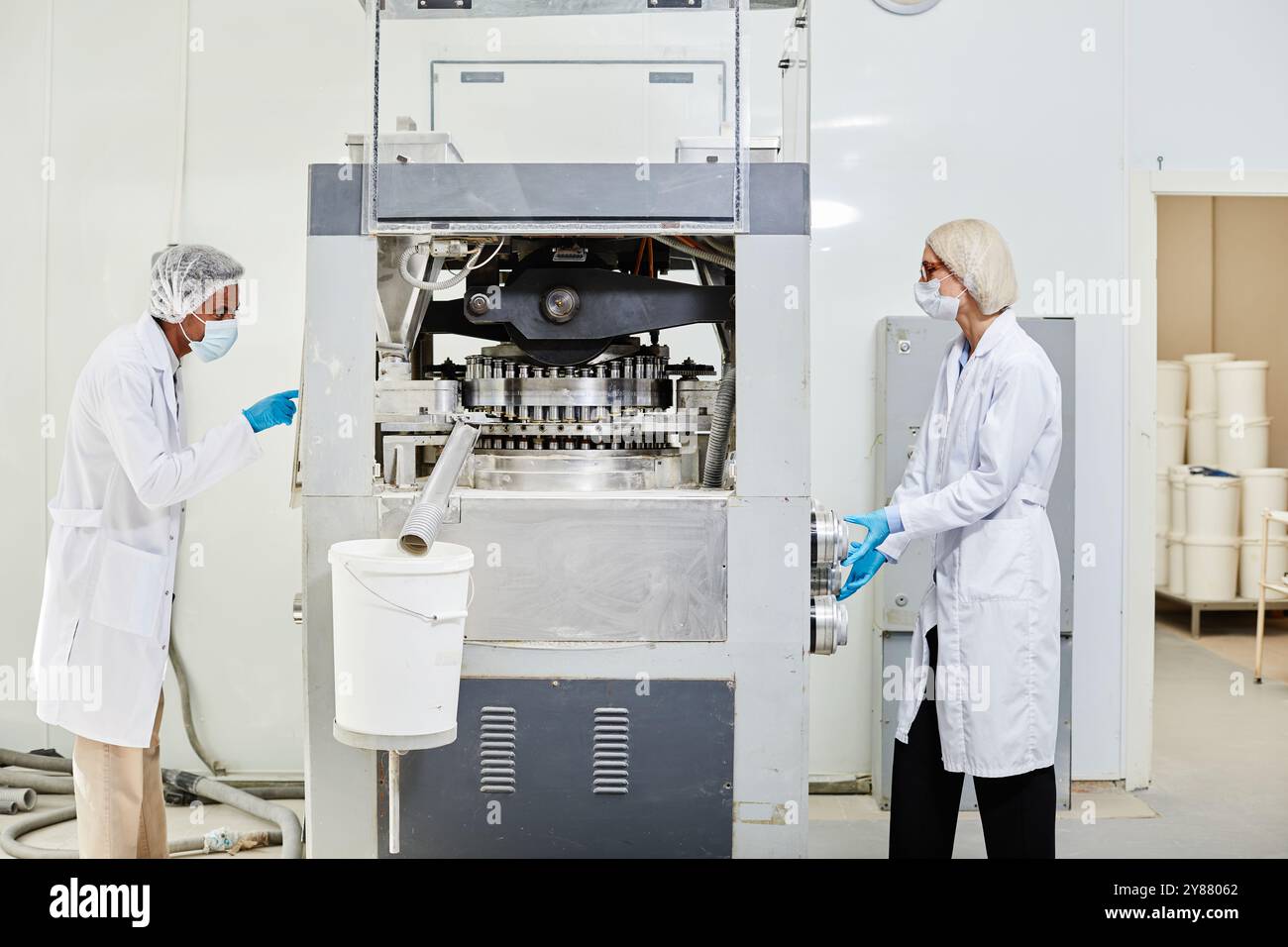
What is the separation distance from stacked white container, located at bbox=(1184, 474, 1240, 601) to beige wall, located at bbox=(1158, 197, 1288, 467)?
3.34 feet

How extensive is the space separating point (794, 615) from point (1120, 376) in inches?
72.0

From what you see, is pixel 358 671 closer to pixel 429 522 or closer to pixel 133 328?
pixel 429 522

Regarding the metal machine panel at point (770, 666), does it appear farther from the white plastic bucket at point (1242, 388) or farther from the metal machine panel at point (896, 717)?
the white plastic bucket at point (1242, 388)

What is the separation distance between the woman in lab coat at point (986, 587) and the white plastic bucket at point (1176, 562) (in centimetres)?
363

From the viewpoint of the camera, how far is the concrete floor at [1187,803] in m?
2.67

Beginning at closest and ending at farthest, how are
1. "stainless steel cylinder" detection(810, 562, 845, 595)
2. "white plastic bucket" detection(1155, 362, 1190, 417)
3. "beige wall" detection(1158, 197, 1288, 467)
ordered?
"stainless steel cylinder" detection(810, 562, 845, 595) → "white plastic bucket" detection(1155, 362, 1190, 417) → "beige wall" detection(1158, 197, 1288, 467)

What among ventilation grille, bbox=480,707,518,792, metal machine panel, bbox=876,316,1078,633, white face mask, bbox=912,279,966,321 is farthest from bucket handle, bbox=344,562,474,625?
metal machine panel, bbox=876,316,1078,633

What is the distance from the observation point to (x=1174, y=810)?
293 centimetres

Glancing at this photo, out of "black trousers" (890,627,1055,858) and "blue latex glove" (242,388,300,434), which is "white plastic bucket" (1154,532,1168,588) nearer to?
"black trousers" (890,627,1055,858)

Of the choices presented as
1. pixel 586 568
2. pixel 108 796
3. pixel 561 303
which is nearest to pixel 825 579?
pixel 586 568

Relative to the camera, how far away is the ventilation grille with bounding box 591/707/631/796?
5.47ft

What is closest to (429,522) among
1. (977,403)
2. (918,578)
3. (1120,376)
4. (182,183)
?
(977,403)

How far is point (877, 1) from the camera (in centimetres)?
294

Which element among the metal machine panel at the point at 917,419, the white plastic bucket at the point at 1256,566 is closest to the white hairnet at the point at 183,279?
A: the metal machine panel at the point at 917,419
